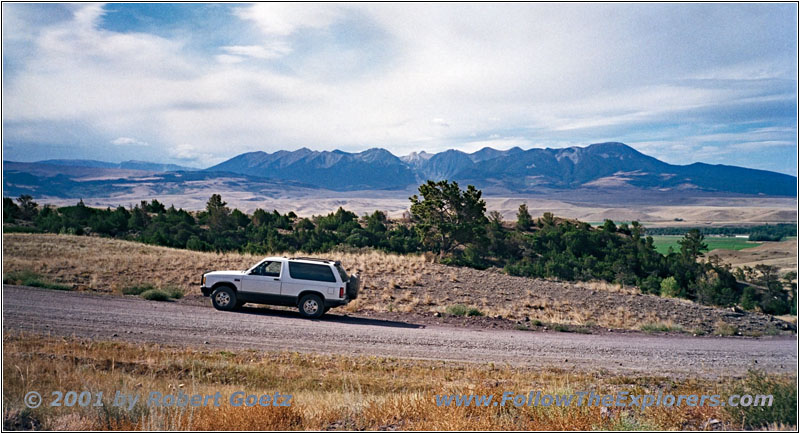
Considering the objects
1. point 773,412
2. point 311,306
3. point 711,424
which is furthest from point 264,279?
point 773,412

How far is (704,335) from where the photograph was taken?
49.9 feet

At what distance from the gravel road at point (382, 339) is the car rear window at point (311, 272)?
122 cm

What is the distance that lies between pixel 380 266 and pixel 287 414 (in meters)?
17.9

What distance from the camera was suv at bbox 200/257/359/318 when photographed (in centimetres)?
1417

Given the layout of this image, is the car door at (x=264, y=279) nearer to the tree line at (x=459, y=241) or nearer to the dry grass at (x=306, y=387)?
the dry grass at (x=306, y=387)

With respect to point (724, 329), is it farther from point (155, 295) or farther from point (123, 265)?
point (123, 265)

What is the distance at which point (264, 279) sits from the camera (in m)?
14.4

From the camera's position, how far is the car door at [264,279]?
14320mm

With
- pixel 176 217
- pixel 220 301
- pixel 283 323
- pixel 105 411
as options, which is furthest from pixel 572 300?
pixel 176 217

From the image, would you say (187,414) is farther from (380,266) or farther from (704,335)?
(380,266)

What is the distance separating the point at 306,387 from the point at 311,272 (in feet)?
21.4

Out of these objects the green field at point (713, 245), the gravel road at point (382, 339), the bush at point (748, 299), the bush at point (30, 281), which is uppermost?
the bush at point (30, 281)

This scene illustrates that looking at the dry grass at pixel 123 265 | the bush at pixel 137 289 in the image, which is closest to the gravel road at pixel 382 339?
the bush at pixel 137 289

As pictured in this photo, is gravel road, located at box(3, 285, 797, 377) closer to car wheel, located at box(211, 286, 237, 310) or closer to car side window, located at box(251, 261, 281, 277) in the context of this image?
car wheel, located at box(211, 286, 237, 310)
